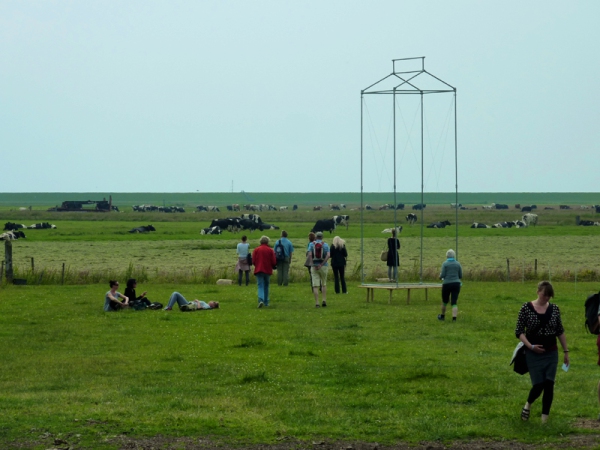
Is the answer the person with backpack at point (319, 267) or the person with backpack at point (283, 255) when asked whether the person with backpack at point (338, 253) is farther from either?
the person with backpack at point (319, 267)

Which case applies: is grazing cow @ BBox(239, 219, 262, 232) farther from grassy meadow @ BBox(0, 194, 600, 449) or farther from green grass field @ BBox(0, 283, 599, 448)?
green grass field @ BBox(0, 283, 599, 448)

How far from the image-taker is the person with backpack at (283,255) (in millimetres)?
27234

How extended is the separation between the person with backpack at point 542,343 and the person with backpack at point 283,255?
16.2 m

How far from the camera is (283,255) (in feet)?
91.4

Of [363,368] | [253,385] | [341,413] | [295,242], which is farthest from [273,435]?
[295,242]

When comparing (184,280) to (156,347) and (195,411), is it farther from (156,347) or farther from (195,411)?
(195,411)

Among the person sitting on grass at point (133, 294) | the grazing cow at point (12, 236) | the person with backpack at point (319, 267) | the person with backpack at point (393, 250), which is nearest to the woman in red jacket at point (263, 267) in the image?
the person with backpack at point (319, 267)

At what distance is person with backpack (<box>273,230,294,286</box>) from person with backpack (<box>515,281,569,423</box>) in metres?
16.2

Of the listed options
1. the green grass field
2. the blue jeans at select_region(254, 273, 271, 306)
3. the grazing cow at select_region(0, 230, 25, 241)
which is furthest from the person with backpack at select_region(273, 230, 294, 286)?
the grazing cow at select_region(0, 230, 25, 241)

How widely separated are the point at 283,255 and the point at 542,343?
59.3ft

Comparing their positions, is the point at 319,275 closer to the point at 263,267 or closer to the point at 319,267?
the point at 319,267

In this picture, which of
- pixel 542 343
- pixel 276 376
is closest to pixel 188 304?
pixel 276 376

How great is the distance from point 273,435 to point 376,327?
9260mm

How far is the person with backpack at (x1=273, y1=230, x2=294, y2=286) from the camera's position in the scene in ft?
89.4
